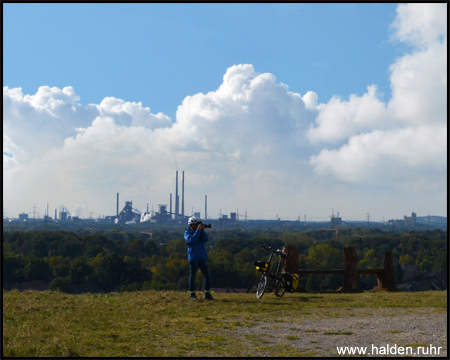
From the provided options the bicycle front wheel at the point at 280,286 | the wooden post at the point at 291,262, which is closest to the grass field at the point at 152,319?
the bicycle front wheel at the point at 280,286

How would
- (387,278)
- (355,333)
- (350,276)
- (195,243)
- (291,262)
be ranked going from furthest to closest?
1. (387,278)
2. (350,276)
3. (291,262)
4. (195,243)
5. (355,333)

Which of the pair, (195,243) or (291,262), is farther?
(291,262)

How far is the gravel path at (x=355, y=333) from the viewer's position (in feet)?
23.8

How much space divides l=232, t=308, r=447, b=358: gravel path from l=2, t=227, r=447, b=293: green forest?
45878 millimetres

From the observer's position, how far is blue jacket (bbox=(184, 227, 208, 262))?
1342 centimetres

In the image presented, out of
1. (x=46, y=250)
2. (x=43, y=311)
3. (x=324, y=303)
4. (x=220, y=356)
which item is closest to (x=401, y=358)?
(x=220, y=356)

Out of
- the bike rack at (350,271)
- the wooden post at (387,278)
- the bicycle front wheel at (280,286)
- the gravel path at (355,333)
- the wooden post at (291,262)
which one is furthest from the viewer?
the wooden post at (387,278)

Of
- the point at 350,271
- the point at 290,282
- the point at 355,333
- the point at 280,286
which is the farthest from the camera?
the point at 350,271

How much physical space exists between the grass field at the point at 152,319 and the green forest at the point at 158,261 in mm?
42010

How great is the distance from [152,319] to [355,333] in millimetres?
4075

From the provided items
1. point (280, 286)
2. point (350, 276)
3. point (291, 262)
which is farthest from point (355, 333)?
point (350, 276)

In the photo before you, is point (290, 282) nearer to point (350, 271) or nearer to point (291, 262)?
point (291, 262)

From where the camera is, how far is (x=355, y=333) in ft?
27.7

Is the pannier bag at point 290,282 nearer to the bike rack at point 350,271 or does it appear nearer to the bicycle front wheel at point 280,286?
the bicycle front wheel at point 280,286
